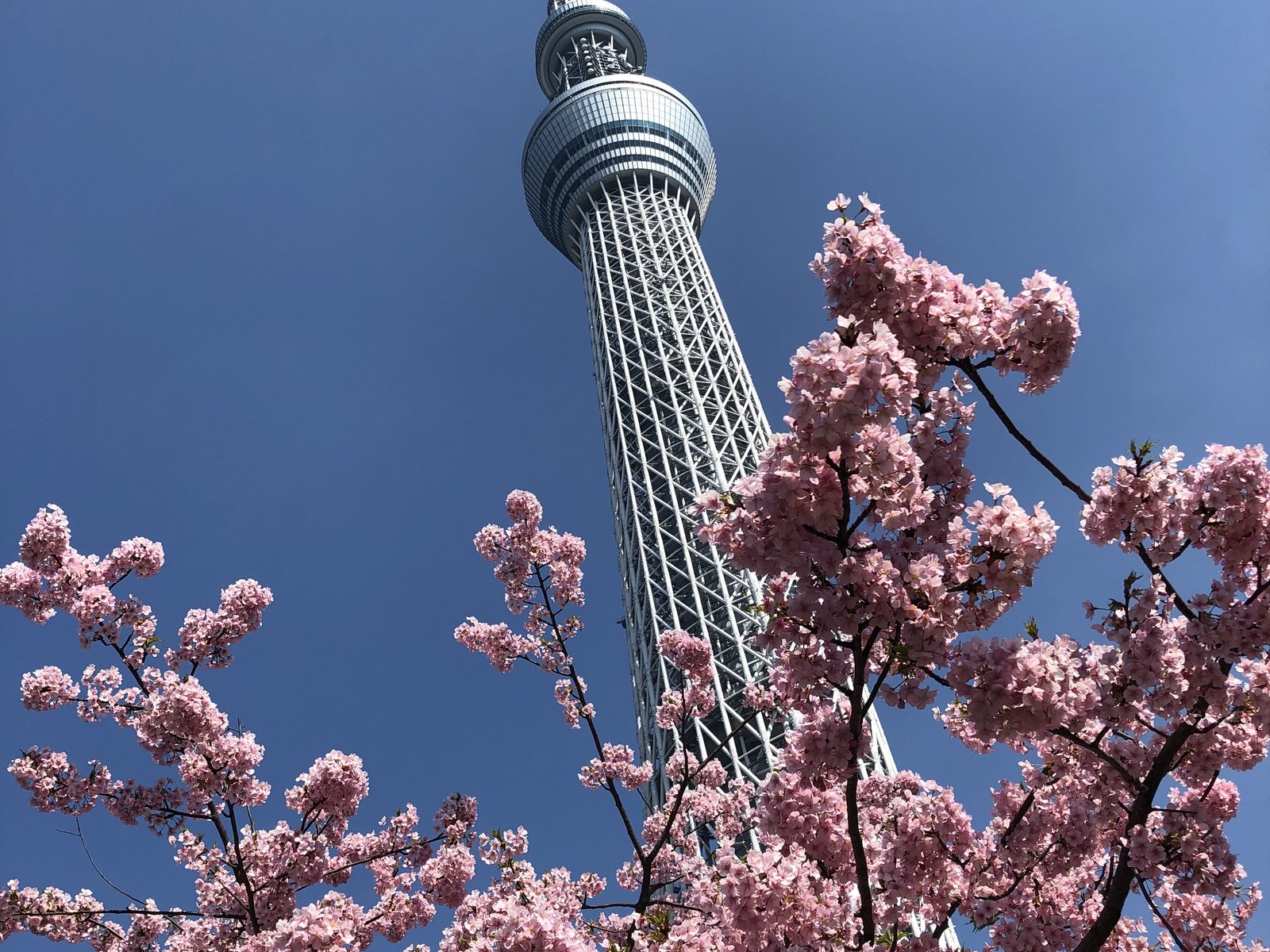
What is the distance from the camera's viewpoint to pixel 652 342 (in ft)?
161

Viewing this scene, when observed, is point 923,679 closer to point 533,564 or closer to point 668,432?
point 533,564

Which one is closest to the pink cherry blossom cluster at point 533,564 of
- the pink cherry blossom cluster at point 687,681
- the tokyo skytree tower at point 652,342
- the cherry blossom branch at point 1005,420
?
the pink cherry blossom cluster at point 687,681

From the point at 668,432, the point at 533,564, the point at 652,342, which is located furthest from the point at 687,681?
the point at 652,342

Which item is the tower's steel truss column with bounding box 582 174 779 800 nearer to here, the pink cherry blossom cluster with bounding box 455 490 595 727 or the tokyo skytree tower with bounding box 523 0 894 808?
the tokyo skytree tower with bounding box 523 0 894 808

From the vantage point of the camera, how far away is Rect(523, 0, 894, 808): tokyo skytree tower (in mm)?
34688

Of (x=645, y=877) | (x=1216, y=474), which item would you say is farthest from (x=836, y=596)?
(x=645, y=877)

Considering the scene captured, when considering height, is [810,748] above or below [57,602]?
below

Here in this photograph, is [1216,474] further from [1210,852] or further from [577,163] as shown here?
[577,163]

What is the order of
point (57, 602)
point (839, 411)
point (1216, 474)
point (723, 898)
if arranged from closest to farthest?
point (839, 411) → point (723, 898) → point (1216, 474) → point (57, 602)

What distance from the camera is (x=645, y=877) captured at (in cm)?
615

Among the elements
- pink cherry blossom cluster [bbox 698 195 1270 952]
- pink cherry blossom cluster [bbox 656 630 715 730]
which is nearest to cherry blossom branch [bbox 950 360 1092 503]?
pink cherry blossom cluster [bbox 698 195 1270 952]

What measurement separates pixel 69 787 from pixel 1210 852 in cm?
816

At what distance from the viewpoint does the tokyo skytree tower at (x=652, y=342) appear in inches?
1366

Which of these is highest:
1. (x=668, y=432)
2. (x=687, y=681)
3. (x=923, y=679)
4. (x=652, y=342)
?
(x=652, y=342)
